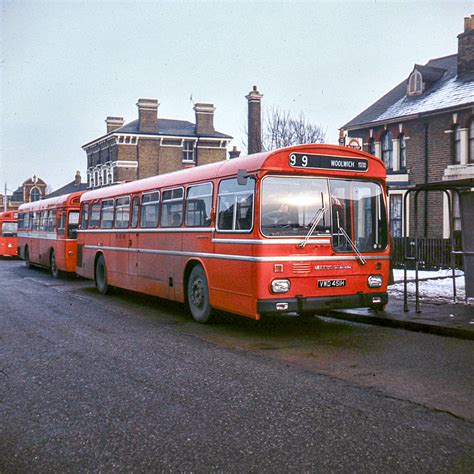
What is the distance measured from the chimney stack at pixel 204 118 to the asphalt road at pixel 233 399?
4692cm

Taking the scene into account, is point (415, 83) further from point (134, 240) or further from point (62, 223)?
point (134, 240)

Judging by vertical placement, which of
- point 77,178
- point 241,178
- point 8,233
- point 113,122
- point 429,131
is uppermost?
point 113,122

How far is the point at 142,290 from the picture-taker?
13398 millimetres

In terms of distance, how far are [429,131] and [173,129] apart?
32529mm

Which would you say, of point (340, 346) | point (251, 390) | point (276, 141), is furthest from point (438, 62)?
point (251, 390)

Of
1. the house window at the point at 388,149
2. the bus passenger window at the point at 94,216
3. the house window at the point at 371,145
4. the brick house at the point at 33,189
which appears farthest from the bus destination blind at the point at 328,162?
the brick house at the point at 33,189

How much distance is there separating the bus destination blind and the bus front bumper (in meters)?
1.99

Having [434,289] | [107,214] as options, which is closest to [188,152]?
[107,214]

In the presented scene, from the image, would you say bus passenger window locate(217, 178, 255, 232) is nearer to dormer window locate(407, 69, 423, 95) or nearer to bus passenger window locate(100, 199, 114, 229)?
bus passenger window locate(100, 199, 114, 229)

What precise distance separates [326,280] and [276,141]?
42.2m

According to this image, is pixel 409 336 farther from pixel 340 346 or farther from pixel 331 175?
pixel 331 175

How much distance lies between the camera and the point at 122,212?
48.3 feet

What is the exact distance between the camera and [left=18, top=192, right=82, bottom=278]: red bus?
20219mm

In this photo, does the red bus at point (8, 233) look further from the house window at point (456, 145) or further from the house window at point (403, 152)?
the house window at point (456, 145)
